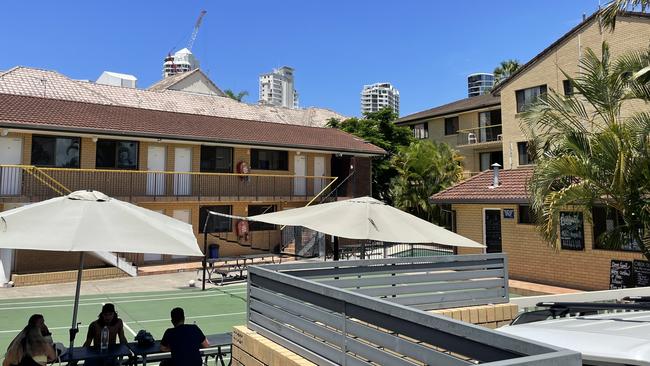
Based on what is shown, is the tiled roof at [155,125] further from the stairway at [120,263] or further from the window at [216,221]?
the stairway at [120,263]

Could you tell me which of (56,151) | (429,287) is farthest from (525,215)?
(56,151)

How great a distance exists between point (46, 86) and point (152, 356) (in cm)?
3221

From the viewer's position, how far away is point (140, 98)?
37.5 m

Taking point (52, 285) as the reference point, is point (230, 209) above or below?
above

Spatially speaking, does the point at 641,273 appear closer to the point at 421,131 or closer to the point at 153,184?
the point at 153,184

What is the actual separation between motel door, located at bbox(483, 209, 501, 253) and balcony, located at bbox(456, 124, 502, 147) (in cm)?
1708

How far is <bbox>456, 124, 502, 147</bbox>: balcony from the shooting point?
35562mm

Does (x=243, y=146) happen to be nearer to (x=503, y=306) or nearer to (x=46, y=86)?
(x=46, y=86)

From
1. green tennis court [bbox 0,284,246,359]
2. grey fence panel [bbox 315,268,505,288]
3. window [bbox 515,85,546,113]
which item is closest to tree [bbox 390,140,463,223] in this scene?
window [bbox 515,85,546,113]

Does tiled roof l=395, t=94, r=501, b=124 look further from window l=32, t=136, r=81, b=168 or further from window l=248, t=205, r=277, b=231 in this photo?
window l=32, t=136, r=81, b=168

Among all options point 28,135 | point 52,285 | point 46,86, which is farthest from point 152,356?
point 46,86

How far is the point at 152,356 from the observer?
685 centimetres

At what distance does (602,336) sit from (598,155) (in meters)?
6.65

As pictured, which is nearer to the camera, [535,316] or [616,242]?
[535,316]
